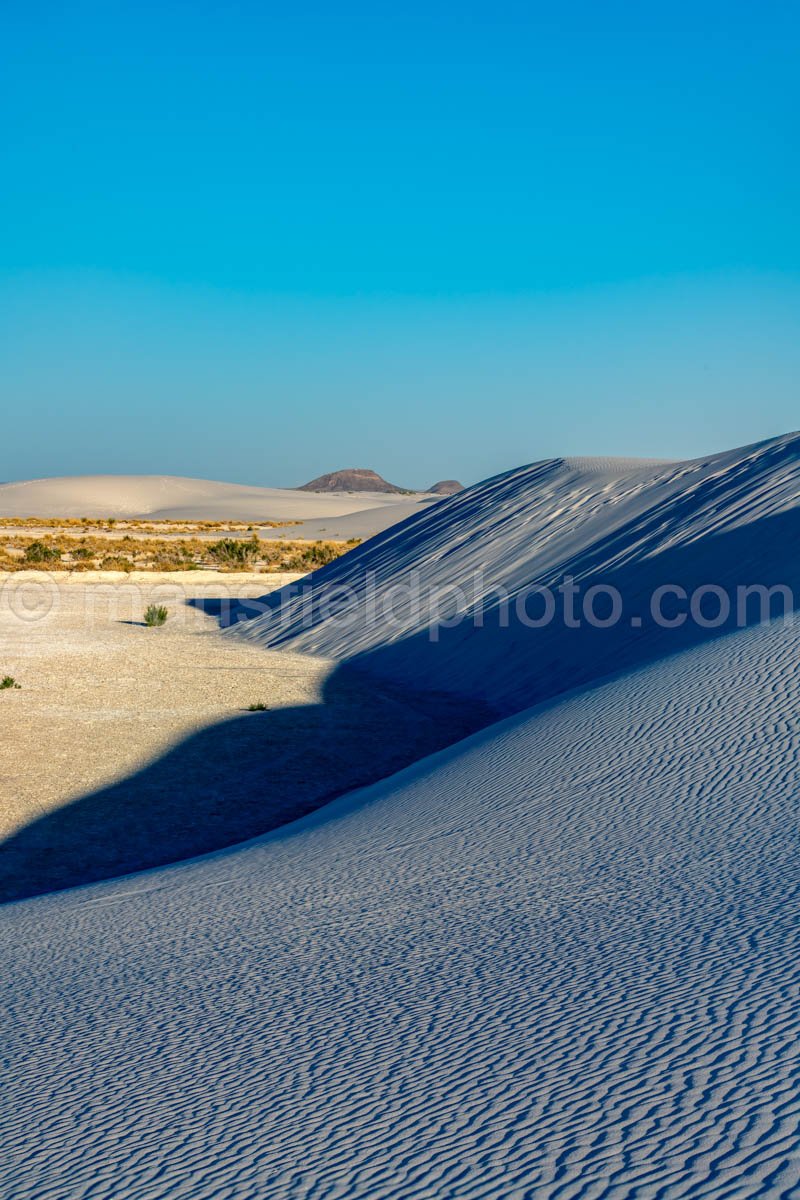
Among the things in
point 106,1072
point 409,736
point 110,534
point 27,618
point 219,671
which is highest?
point 110,534

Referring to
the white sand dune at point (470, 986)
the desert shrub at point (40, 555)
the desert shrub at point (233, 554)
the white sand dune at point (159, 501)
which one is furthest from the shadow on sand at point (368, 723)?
the white sand dune at point (159, 501)

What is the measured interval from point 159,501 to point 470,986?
127796mm

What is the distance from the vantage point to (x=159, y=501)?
128 m

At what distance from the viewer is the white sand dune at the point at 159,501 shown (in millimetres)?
115375

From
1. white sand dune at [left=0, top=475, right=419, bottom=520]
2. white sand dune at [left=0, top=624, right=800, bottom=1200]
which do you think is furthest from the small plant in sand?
white sand dune at [left=0, top=475, right=419, bottom=520]

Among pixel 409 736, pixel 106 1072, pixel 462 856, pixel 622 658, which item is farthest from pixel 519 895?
pixel 622 658

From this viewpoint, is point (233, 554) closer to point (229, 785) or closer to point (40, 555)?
point (40, 555)

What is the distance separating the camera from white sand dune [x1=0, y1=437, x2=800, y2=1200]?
105 inches

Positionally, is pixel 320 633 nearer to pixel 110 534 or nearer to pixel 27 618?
pixel 27 618

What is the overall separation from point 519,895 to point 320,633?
15864 mm

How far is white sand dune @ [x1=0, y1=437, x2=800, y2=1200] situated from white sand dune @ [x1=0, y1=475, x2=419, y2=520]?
103269 mm

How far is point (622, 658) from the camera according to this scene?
44.4ft

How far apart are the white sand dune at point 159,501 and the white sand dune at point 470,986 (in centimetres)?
10327

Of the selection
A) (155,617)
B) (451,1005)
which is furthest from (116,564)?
(451,1005)
